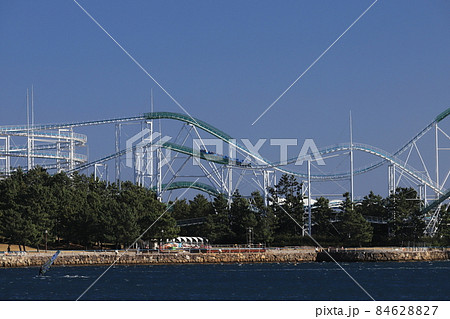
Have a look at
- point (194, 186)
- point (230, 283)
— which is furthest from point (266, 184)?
point (230, 283)

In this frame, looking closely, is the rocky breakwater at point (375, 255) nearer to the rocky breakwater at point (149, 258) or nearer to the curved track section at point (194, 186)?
the rocky breakwater at point (149, 258)

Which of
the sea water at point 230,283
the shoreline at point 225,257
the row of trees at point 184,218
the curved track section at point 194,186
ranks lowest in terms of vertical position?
the sea water at point 230,283

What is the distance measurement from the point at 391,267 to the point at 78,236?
1186 inches

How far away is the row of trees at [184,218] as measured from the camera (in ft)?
263

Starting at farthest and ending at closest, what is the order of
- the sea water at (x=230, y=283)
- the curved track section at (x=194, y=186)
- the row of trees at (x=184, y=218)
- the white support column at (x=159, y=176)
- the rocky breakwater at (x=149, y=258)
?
the curved track section at (x=194, y=186)
the white support column at (x=159, y=176)
the row of trees at (x=184, y=218)
the rocky breakwater at (x=149, y=258)
the sea water at (x=230, y=283)

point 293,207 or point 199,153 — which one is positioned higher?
point 199,153

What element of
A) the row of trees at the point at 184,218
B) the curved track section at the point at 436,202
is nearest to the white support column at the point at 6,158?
the row of trees at the point at 184,218

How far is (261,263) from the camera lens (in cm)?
8000

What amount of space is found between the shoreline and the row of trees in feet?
10.8

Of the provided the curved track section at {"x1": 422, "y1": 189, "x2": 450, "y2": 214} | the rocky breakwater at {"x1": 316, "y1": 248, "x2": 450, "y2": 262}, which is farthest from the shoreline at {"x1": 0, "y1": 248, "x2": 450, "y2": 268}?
the curved track section at {"x1": 422, "y1": 189, "x2": 450, "y2": 214}

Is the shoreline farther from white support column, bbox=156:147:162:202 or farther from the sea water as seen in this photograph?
white support column, bbox=156:147:162:202

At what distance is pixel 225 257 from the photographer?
80.8 metres
